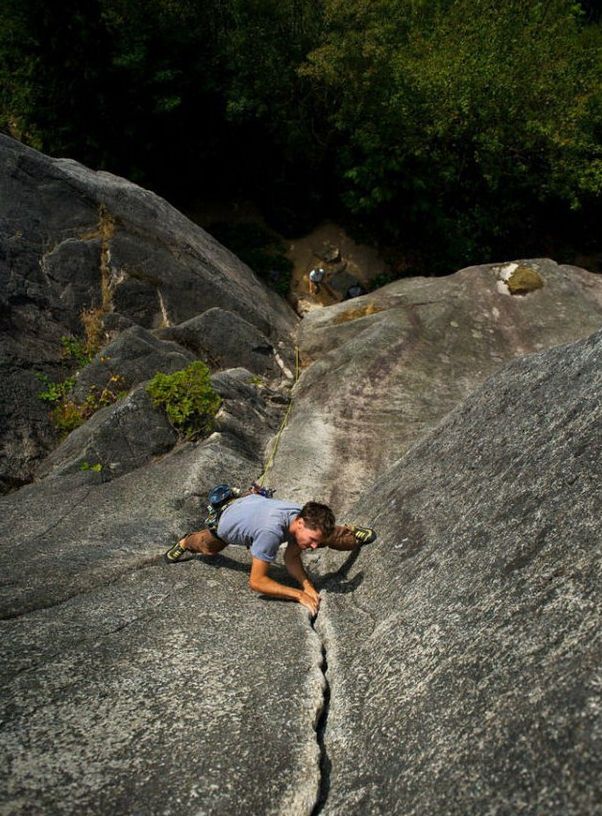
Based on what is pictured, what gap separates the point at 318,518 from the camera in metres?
6.32

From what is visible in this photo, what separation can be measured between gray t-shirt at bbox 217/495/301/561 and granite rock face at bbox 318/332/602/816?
89 cm

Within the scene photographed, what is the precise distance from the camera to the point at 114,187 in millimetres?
15984

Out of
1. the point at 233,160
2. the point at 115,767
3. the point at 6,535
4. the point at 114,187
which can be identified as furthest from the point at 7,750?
the point at 233,160

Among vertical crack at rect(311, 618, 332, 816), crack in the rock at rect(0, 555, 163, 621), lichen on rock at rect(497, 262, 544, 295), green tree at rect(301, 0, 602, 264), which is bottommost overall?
crack in the rock at rect(0, 555, 163, 621)

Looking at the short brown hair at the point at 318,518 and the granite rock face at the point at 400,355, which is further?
the granite rock face at the point at 400,355

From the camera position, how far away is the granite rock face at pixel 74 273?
1240 centimetres

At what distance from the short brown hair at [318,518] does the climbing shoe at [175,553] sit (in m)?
1.83

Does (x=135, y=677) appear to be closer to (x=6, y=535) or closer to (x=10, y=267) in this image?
(x=6, y=535)

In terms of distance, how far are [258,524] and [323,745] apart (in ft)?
8.53

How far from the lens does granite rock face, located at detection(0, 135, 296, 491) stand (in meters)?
12.4

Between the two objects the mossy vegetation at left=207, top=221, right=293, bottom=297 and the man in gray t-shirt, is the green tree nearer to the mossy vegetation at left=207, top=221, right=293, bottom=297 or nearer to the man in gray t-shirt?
the mossy vegetation at left=207, top=221, right=293, bottom=297

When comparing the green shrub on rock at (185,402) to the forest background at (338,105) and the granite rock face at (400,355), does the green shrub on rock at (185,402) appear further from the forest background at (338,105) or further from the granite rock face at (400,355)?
Result: the forest background at (338,105)

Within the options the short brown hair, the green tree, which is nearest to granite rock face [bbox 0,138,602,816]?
the short brown hair

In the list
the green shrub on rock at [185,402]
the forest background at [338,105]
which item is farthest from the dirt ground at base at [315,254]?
the green shrub on rock at [185,402]
